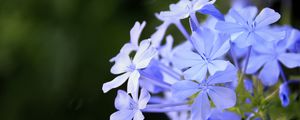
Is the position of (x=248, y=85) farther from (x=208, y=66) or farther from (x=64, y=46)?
(x=64, y=46)

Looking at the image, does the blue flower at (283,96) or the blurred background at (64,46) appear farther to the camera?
the blurred background at (64,46)

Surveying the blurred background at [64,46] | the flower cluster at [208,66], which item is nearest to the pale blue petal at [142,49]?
the flower cluster at [208,66]

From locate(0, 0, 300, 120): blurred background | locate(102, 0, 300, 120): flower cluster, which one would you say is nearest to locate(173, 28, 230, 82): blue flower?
locate(102, 0, 300, 120): flower cluster

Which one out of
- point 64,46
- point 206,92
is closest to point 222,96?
point 206,92

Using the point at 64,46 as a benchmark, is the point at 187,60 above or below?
below

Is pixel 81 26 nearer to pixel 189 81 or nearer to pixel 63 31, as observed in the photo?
pixel 63 31

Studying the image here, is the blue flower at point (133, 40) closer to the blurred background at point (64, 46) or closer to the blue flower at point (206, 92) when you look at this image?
the blue flower at point (206, 92)

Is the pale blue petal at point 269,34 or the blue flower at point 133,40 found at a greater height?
the blue flower at point 133,40

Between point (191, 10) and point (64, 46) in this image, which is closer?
point (191, 10)
